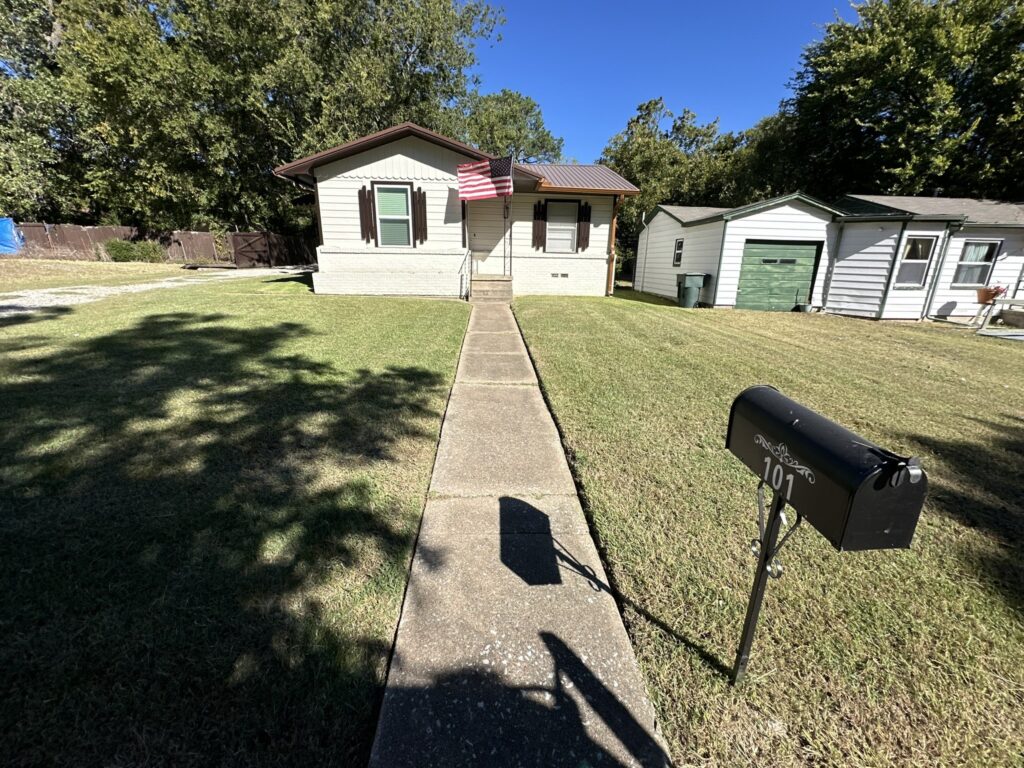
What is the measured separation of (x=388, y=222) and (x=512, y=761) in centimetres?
1201

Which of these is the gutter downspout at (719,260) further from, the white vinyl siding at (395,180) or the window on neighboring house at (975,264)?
the white vinyl siding at (395,180)

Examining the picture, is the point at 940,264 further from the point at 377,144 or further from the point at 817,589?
the point at 377,144

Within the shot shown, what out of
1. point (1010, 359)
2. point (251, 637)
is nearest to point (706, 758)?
point (251, 637)

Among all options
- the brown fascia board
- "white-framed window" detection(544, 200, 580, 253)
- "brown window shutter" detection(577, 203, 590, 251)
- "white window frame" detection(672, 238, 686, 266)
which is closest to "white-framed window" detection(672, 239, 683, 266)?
"white window frame" detection(672, 238, 686, 266)

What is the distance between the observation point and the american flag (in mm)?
10422

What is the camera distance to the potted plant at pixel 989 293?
464 inches

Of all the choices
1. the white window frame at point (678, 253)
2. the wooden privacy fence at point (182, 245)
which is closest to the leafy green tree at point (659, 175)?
Answer: the white window frame at point (678, 253)

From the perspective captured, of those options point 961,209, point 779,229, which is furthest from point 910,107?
point 779,229

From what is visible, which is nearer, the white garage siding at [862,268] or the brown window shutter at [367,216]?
the brown window shutter at [367,216]

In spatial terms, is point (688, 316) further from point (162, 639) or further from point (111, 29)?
point (111, 29)

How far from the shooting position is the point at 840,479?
109 cm

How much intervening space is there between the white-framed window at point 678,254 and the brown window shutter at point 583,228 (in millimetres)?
3458

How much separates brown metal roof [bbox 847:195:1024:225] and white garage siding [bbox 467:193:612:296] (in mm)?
7449

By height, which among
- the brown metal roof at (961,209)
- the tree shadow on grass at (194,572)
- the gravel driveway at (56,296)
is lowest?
the tree shadow on grass at (194,572)
